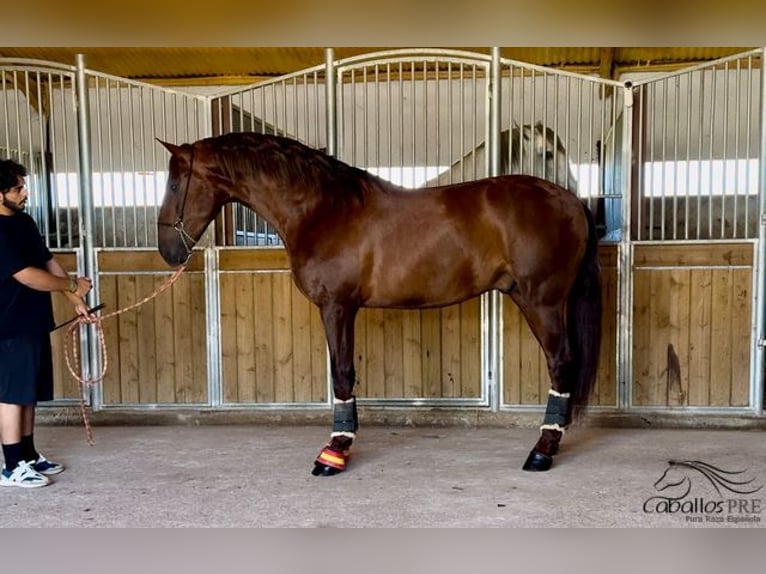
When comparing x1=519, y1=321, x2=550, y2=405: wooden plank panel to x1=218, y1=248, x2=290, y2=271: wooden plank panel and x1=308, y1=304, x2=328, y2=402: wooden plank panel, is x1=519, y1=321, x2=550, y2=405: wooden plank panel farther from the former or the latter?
x1=218, y1=248, x2=290, y2=271: wooden plank panel

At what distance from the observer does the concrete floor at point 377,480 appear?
210 centimetres

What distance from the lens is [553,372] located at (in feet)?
8.58

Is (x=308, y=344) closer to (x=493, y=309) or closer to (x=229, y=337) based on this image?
(x=229, y=337)

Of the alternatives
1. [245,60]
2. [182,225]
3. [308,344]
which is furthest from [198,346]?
[245,60]

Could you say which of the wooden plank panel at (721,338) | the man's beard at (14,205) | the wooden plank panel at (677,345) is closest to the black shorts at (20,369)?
the man's beard at (14,205)

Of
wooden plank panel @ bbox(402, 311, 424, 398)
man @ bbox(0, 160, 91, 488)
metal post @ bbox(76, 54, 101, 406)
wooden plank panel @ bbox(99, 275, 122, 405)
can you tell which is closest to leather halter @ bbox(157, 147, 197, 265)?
man @ bbox(0, 160, 91, 488)

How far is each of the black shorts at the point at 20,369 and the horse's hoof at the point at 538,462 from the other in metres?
2.09

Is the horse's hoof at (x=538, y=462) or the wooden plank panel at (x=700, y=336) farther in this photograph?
the wooden plank panel at (x=700, y=336)

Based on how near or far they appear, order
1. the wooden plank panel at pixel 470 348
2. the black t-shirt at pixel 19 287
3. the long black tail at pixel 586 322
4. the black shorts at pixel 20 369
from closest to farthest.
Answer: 1. the black t-shirt at pixel 19 287
2. the black shorts at pixel 20 369
3. the long black tail at pixel 586 322
4. the wooden plank panel at pixel 470 348

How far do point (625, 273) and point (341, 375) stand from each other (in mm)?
1733

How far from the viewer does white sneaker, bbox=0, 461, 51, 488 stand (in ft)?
7.84

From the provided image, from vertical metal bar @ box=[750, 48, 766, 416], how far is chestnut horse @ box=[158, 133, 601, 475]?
3.87 feet

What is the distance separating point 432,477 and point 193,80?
4.96 metres

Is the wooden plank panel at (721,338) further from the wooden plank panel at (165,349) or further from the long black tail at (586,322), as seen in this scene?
the wooden plank panel at (165,349)
